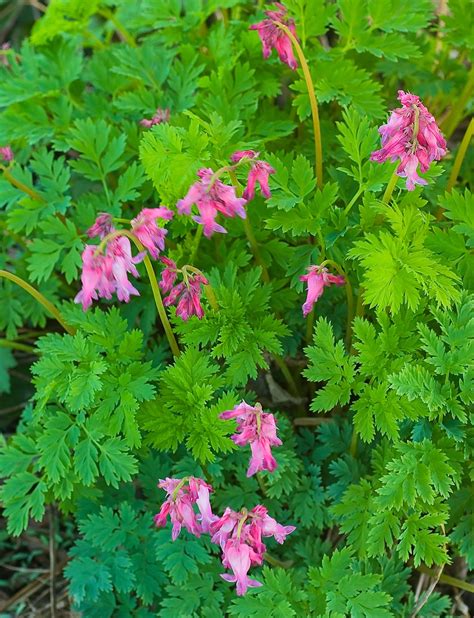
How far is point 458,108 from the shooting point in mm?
2986

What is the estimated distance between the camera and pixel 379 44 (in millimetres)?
Answer: 2646

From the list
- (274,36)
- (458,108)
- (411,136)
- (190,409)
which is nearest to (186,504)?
(190,409)

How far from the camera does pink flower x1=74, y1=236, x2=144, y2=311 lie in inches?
69.5

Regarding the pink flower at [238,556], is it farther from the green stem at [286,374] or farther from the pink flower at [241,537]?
the green stem at [286,374]

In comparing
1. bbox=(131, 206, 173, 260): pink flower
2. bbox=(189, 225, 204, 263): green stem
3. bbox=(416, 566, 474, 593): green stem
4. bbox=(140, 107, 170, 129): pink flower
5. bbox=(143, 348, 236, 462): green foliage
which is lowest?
bbox=(416, 566, 474, 593): green stem

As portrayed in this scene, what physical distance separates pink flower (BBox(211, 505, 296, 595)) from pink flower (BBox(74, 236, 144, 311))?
2.15 feet

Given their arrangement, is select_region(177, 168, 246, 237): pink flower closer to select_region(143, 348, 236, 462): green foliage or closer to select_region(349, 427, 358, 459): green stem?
select_region(143, 348, 236, 462): green foliage

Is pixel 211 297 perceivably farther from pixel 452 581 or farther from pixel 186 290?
pixel 452 581

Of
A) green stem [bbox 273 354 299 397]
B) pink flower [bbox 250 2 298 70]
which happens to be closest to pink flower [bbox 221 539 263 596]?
green stem [bbox 273 354 299 397]

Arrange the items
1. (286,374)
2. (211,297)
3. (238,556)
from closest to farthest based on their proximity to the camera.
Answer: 1. (238,556)
2. (211,297)
3. (286,374)

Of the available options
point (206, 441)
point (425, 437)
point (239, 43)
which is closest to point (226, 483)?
point (206, 441)

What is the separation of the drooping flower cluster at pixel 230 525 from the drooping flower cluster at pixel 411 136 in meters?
1.03

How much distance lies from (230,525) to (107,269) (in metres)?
0.74

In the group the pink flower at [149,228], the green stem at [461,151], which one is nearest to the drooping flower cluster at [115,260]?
the pink flower at [149,228]
